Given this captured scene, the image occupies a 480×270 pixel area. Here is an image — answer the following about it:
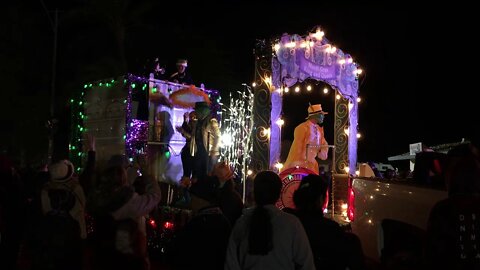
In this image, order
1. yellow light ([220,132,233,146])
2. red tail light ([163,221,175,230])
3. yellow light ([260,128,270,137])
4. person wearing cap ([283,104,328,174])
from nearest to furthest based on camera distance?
red tail light ([163,221,175,230]) → yellow light ([260,128,270,137]) → person wearing cap ([283,104,328,174]) → yellow light ([220,132,233,146])

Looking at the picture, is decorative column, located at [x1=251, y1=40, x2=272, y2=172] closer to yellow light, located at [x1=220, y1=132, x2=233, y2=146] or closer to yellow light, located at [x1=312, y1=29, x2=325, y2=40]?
yellow light, located at [x1=312, y1=29, x2=325, y2=40]

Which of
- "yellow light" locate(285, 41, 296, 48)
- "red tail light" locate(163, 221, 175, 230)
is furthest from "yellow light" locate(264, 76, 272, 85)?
"red tail light" locate(163, 221, 175, 230)

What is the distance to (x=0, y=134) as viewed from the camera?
99.9ft

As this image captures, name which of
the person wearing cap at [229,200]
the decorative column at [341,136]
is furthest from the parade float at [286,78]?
the person wearing cap at [229,200]

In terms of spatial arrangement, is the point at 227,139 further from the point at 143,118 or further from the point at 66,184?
the point at 66,184

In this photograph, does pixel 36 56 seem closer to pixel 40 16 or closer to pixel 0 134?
pixel 40 16

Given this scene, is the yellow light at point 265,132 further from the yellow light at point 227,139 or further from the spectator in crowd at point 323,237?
the spectator in crowd at point 323,237

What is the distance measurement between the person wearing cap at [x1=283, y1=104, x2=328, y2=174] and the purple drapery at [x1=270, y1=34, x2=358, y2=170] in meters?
0.86

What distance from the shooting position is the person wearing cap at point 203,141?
10.5 meters

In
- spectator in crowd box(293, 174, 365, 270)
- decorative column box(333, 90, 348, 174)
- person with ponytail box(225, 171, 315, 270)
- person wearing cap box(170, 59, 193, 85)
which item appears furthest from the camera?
person wearing cap box(170, 59, 193, 85)

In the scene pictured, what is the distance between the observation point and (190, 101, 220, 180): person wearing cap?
34.3 feet

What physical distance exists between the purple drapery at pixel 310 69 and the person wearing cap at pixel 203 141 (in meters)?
1.34

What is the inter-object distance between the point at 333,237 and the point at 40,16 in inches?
1282

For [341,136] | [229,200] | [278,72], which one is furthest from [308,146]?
[229,200]
